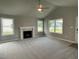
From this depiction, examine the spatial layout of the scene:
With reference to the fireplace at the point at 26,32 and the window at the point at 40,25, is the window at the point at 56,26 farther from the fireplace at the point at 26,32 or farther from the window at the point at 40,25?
the fireplace at the point at 26,32

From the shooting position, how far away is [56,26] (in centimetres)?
915

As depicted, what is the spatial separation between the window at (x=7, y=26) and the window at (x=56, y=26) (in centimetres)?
407

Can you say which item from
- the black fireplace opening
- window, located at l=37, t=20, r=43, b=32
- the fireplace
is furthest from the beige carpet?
window, located at l=37, t=20, r=43, b=32

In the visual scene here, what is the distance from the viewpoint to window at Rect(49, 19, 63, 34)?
27.8ft

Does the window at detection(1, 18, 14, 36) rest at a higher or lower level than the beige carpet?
higher

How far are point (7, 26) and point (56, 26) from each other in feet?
15.2

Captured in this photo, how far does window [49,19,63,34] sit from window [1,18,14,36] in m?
4.07

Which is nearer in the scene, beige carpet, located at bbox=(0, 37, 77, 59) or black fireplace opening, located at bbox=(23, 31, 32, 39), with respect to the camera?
beige carpet, located at bbox=(0, 37, 77, 59)

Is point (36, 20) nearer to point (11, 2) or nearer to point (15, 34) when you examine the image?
point (15, 34)

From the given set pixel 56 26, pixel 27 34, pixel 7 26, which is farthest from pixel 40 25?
pixel 7 26

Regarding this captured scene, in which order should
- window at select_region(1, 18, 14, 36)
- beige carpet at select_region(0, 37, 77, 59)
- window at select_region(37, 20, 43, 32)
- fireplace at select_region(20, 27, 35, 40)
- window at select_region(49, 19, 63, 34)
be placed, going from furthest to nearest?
window at select_region(37, 20, 43, 32) → fireplace at select_region(20, 27, 35, 40) → window at select_region(49, 19, 63, 34) → window at select_region(1, 18, 14, 36) → beige carpet at select_region(0, 37, 77, 59)

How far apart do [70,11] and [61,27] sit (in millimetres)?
1760

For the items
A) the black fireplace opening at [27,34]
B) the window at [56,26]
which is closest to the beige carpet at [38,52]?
the window at [56,26]

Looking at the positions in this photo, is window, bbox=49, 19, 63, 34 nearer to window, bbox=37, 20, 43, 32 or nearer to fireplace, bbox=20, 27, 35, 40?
window, bbox=37, 20, 43, 32
